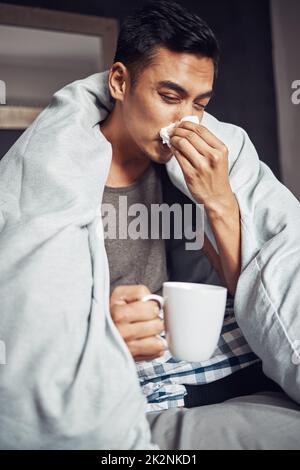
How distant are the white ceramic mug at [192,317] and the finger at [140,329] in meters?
0.02

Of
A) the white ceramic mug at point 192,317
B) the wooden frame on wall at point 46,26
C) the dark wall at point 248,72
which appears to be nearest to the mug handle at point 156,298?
the white ceramic mug at point 192,317

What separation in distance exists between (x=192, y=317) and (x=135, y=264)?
1.80 feet

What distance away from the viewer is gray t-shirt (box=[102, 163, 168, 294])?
1.17 meters

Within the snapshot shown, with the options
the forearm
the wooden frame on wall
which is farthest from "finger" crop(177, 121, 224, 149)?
the wooden frame on wall

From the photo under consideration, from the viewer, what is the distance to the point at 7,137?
2.00 m

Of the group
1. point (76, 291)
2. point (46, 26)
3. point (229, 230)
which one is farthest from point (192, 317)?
point (46, 26)

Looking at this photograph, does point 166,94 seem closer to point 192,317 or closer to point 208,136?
point 208,136

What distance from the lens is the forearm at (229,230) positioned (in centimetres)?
97

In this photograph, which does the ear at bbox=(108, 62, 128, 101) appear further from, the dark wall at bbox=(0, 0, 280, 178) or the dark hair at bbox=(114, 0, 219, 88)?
the dark wall at bbox=(0, 0, 280, 178)

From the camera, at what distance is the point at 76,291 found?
742 mm

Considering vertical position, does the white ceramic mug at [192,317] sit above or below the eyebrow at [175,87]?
below

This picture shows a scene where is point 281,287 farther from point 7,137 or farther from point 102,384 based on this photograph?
point 7,137

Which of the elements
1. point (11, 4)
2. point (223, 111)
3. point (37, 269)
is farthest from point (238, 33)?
point (37, 269)

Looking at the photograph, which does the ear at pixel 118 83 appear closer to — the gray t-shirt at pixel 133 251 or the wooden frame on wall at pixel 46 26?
the gray t-shirt at pixel 133 251
